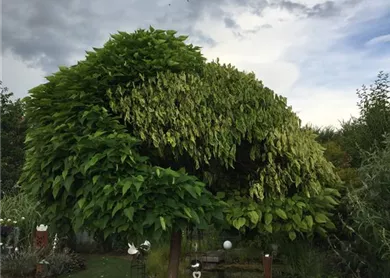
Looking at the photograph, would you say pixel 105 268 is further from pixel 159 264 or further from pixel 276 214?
pixel 276 214

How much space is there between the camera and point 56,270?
9148 mm

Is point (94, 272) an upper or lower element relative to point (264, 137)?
lower

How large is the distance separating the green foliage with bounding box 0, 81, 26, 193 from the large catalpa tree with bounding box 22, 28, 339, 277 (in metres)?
12.7

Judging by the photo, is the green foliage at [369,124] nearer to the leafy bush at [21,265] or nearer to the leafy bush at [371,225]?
the leafy bush at [371,225]

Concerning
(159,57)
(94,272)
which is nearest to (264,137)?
(159,57)

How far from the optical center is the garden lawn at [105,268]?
29.3 ft

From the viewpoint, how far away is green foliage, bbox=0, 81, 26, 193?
55.4 ft

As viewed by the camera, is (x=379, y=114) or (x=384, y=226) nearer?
(x=384, y=226)

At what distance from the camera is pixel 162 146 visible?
475 centimetres

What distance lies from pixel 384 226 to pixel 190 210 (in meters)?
2.80

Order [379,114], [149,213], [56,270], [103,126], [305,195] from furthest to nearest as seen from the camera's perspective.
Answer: [379,114] → [56,270] → [305,195] → [103,126] → [149,213]

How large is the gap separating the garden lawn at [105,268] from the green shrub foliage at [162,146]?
13.6 feet

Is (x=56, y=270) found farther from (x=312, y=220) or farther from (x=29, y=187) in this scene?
(x=312, y=220)

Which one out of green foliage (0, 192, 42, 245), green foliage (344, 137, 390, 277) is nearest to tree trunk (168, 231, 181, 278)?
green foliage (344, 137, 390, 277)
